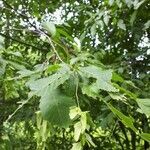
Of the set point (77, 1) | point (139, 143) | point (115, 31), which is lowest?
point (139, 143)

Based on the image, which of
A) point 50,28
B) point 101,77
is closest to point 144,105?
point 101,77

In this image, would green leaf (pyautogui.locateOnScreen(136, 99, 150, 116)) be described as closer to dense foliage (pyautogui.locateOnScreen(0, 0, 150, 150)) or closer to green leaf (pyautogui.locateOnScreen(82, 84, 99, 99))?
dense foliage (pyautogui.locateOnScreen(0, 0, 150, 150))

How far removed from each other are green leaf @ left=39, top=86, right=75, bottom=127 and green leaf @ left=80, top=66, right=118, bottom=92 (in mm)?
88

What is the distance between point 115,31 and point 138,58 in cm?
40

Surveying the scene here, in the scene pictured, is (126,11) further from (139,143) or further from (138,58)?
(139,143)

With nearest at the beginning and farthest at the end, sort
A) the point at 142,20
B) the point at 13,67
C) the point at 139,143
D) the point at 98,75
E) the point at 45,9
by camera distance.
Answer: the point at 98,75 → the point at 13,67 → the point at 142,20 → the point at 139,143 → the point at 45,9

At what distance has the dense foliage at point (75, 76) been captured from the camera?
914mm

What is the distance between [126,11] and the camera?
9.48 ft

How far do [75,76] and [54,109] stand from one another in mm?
103

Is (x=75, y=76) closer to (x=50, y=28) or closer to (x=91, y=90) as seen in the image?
(x=91, y=90)

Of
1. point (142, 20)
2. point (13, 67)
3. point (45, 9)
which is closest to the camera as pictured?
point (13, 67)

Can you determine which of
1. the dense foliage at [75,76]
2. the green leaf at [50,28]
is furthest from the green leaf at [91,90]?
the green leaf at [50,28]

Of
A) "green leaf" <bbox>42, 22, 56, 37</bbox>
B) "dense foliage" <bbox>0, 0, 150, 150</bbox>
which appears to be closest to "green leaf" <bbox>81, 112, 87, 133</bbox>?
"dense foliage" <bbox>0, 0, 150, 150</bbox>

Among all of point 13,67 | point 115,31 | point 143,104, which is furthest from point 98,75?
point 115,31
